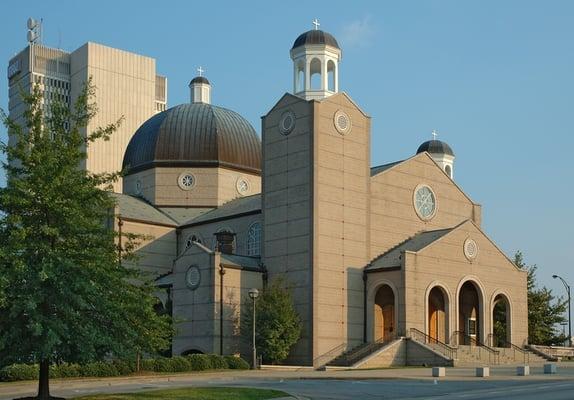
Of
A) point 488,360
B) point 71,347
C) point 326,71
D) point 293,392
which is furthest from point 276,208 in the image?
point 71,347

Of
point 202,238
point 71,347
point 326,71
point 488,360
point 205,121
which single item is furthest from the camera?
point 205,121

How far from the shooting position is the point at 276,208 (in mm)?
58062

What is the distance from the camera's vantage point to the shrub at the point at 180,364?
45.1 meters

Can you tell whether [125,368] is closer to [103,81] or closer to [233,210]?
[233,210]

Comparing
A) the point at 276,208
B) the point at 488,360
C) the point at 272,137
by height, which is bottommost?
the point at 488,360

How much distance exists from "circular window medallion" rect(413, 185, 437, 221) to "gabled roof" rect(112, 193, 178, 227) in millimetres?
17424

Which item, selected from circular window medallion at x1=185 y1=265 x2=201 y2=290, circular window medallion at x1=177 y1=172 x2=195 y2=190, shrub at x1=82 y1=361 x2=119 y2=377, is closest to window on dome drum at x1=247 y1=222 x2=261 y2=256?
circular window medallion at x1=185 y1=265 x2=201 y2=290

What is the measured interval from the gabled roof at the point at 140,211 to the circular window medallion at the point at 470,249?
20.9m

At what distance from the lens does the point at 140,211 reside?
67562 millimetres

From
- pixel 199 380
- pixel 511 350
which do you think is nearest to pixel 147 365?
pixel 199 380

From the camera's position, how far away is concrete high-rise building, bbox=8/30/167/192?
598 ft

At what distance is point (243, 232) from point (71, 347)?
38.5 m

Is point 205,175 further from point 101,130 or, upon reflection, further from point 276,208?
point 101,130

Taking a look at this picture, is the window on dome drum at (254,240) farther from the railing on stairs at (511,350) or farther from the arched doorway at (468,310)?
the railing on stairs at (511,350)
